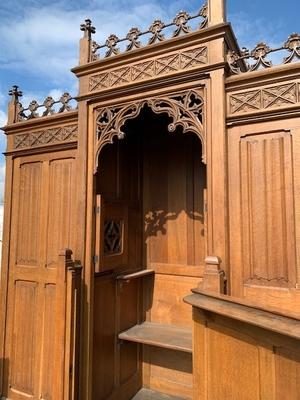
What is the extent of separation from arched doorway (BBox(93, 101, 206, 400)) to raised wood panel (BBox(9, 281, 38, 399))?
552mm

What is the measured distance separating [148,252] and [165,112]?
4.25 feet

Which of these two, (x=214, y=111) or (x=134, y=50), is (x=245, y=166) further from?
(x=134, y=50)

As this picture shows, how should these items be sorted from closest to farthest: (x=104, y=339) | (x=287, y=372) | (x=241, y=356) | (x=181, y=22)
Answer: (x=287, y=372)
(x=241, y=356)
(x=181, y=22)
(x=104, y=339)

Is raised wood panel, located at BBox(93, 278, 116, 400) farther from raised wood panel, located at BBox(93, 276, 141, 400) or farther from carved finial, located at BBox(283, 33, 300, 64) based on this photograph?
carved finial, located at BBox(283, 33, 300, 64)

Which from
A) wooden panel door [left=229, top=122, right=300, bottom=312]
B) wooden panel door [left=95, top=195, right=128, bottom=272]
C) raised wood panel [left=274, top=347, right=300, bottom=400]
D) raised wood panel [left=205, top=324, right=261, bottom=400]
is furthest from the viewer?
wooden panel door [left=95, top=195, right=128, bottom=272]

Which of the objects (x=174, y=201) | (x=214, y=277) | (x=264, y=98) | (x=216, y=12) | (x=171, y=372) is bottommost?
(x=171, y=372)

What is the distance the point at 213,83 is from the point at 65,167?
49.5 inches

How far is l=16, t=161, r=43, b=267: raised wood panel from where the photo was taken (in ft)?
8.02

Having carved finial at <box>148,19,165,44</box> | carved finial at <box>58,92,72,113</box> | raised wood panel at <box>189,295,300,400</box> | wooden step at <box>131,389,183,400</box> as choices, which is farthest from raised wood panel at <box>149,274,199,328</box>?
carved finial at <box>148,19,165,44</box>

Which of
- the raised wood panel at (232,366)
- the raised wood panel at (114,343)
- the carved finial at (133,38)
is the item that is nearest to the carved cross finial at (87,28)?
the carved finial at (133,38)

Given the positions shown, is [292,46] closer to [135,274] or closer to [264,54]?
[264,54]

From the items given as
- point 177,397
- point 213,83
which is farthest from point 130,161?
point 177,397

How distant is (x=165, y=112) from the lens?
1945 mm

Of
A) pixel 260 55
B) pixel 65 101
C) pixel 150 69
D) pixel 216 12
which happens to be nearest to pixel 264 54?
pixel 260 55
